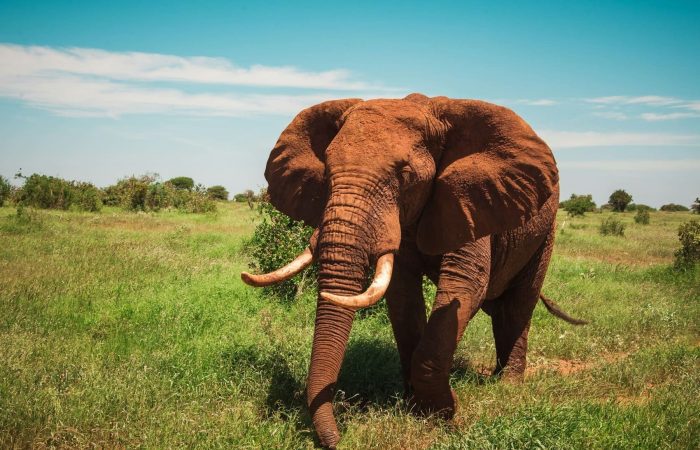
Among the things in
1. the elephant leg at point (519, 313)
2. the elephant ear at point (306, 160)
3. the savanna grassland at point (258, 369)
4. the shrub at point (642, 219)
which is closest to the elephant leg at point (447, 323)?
the savanna grassland at point (258, 369)

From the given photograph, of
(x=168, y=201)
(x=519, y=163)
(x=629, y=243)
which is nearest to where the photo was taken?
(x=519, y=163)

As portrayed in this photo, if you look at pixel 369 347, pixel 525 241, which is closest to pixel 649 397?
pixel 525 241

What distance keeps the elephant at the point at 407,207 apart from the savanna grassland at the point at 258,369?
587 millimetres

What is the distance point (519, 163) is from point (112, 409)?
12.0 ft

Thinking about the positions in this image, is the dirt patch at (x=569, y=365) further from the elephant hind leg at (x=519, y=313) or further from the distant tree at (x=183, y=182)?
the distant tree at (x=183, y=182)

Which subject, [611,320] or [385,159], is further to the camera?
[611,320]

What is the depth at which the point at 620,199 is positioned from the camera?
50.9 metres

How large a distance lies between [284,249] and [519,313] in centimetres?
461

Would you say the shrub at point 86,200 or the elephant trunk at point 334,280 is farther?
the shrub at point 86,200

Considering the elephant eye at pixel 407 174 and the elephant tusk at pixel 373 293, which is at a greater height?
the elephant eye at pixel 407 174

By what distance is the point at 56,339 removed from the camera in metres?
6.33

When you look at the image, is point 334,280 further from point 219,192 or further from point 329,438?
point 219,192

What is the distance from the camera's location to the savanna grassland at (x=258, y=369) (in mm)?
4375

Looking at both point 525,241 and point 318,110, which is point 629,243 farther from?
point 318,110
